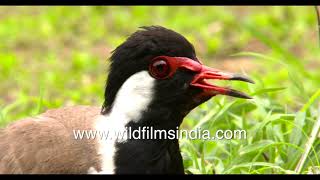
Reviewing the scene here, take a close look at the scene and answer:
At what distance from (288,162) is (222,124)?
1.97 feet

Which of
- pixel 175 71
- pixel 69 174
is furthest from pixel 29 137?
pixel 175 71

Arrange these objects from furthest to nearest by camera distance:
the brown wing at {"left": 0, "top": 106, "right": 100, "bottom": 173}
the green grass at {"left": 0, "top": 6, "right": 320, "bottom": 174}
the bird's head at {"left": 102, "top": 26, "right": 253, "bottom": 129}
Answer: the green grass at {"left": 0, "top": 6, "right": 320, "bottom": 174}
the brown wing at {"left": 0, "top": 106, "right": 100, "bottom": 173}
the bird's head at {"left": 102, "top": 26, "right": 253, "bottom": 129}

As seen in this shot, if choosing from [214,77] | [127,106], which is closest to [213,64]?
[214,77]

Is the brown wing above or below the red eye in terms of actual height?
below

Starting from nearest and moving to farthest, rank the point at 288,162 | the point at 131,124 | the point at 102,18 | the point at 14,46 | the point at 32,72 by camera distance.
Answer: the point at 131,124, the point at 288,162, the point at 32,72, the point at 14,46, the point at 102,18

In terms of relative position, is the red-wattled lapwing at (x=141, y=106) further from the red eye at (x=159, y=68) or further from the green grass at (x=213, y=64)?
the green grass at (x=213, y=64)

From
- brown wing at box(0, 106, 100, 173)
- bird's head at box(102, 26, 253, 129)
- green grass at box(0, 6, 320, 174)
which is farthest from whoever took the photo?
green grass at box(0, 6, 320, 174)

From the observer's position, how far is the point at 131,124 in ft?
14.2

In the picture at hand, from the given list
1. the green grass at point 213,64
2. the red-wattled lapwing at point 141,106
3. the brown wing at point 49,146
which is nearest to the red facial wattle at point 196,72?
the red-wattled lapwing at point 141,106

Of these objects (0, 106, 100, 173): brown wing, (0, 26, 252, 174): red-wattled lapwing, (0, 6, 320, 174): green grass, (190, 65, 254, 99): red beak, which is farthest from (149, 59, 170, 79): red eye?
(0, 6, 320, 174): green grass

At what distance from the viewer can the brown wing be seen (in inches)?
172

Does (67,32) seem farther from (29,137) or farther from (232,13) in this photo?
(29,137)

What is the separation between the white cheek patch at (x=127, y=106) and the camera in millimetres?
4285

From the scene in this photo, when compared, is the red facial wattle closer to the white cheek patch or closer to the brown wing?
the white cheek patch
